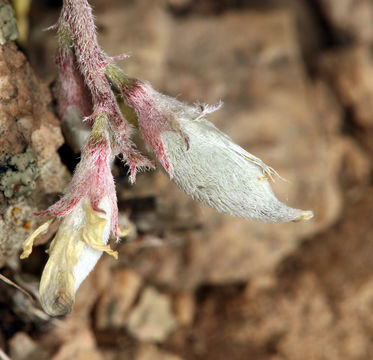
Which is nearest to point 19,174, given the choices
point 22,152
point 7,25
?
point 22,152

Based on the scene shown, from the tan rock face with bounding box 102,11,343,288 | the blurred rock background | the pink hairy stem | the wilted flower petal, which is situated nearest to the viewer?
the wilted flower petal

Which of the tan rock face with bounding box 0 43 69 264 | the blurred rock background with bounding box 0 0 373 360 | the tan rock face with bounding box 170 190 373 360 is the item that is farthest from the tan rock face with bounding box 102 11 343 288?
the tan rock face with bounding box 0 43 69 264

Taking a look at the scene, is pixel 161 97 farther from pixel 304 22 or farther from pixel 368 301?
pixel 304 22

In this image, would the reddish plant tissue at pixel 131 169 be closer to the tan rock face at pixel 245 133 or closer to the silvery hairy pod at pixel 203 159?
the silvery hairy pod at pixel 203 159

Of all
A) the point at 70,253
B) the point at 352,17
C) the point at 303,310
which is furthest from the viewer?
the point at 352,17

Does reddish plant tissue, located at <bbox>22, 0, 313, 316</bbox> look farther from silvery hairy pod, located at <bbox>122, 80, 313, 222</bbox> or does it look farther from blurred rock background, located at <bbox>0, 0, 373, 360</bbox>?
blurred rock background, located at <bbox>0, 0, 373, 360</bbox>

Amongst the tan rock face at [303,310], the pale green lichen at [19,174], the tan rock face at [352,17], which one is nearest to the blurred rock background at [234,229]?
the tan rock face at [303,310]

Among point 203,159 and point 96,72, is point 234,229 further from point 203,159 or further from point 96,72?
point 96,72

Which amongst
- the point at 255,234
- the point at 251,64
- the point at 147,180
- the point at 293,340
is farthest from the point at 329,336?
the point at 251,64
